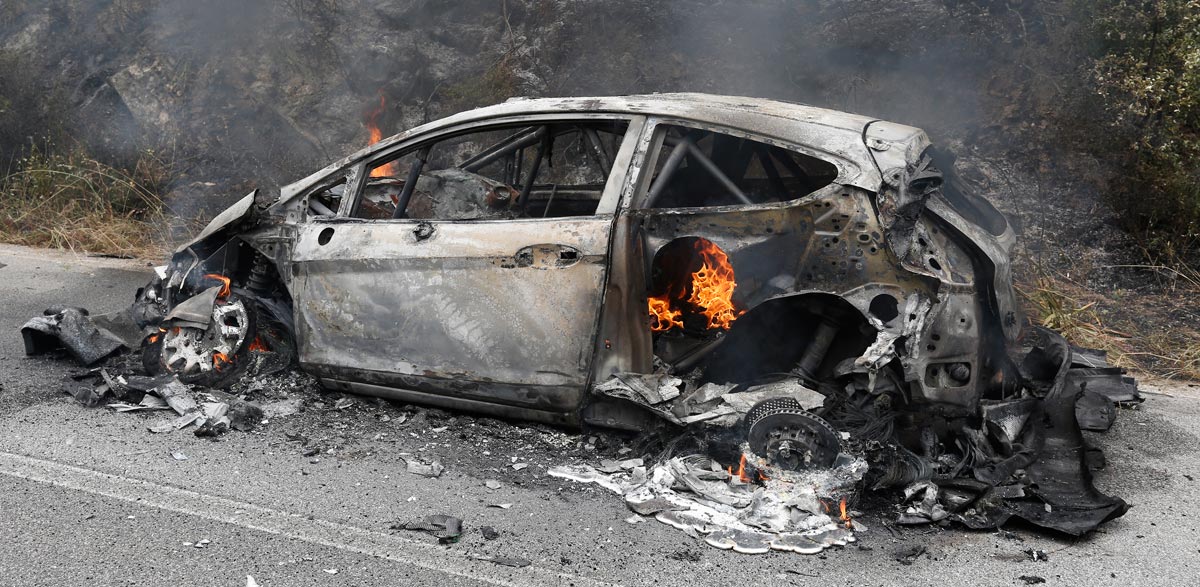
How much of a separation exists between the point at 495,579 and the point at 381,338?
1694mm

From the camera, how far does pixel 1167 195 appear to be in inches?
283

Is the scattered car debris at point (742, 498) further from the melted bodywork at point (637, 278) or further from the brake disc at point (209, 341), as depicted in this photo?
the brake disc at point (209, 341)

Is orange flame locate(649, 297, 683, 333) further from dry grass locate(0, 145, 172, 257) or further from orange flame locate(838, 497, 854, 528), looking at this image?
dry grass locate(0, 145, 172, 257)

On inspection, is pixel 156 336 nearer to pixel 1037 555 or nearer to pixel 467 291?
pixel 467 291

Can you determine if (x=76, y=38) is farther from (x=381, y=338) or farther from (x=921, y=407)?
(x=921, y=407)

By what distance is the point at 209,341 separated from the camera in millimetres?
5141

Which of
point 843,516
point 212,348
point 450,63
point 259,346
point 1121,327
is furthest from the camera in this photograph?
point 450,63

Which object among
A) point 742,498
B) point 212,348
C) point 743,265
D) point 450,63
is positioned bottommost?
point 212,348

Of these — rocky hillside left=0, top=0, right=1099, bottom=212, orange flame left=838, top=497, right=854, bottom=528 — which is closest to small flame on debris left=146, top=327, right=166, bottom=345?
orange flame left=838, top=497, right=854, bottom=528

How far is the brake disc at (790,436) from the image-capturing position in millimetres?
3898

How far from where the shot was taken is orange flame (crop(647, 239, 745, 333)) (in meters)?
4.16

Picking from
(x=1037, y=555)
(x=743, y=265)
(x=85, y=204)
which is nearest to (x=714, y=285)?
(x=743, y=265)

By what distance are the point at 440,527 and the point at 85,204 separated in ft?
25.0

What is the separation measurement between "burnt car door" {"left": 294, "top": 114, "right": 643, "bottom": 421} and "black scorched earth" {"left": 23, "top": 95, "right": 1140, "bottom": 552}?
1cm
